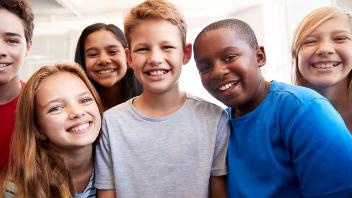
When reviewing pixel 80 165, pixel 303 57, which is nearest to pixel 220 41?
pixel 303 57

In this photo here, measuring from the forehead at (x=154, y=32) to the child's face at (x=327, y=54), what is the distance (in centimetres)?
50

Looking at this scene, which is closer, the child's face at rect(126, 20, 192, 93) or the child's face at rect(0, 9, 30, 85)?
the child's face at rect(126, 20, 192, 93)

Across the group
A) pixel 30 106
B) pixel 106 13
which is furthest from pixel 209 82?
pixel 106 13

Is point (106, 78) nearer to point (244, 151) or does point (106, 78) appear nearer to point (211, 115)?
point (211, 115)

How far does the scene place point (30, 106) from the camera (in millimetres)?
1138

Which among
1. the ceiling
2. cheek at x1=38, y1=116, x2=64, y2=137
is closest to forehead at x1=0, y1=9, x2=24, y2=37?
cheek at x1=38, y1=116, x2=64, y2=137

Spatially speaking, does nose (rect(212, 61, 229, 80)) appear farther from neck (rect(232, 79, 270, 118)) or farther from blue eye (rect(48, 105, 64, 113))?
blue eye (rect(48, 105, 64, 113))

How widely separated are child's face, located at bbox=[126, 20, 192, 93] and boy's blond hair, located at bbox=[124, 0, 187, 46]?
18 millimetres

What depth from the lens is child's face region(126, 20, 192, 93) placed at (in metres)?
1.09

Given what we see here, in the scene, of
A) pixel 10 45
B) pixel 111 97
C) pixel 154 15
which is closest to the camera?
pixel 154 15

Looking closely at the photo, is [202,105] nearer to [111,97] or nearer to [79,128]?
[79,128]

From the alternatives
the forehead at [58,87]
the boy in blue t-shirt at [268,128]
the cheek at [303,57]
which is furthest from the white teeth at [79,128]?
the cheek at [303,57]

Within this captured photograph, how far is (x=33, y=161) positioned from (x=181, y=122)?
1.64 ft

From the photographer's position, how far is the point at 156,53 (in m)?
1.08
